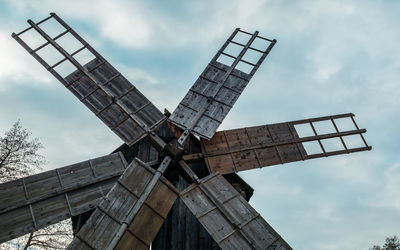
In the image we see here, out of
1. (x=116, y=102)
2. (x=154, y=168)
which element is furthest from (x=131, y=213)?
(x=116, y=102)

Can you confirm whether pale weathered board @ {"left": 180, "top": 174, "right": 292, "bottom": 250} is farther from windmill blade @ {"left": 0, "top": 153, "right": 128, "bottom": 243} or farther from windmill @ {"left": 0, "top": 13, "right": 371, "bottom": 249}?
windmill blade @ {"left": 0, "top": 153, "right": 128, "bottom": 243}

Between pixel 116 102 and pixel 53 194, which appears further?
pixel 116 102

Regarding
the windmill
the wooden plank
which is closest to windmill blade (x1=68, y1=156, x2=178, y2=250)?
the windmill

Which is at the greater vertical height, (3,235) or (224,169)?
(224,169)

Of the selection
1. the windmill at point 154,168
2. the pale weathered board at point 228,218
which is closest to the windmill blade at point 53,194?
the windmill at point 154,168

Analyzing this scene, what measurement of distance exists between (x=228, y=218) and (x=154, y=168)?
88.2 inches

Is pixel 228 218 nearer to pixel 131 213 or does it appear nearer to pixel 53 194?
pixel 131 213

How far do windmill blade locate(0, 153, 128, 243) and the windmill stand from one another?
2 centimetres

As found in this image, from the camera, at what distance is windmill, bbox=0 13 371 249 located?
5.97 metres

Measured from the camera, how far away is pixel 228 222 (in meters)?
6.45

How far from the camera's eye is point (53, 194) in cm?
653

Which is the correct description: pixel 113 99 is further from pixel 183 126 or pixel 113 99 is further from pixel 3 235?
pixel 3 235

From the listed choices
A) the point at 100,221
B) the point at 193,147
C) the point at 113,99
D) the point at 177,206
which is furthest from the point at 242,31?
the point at 100,221

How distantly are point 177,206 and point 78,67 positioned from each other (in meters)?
4.75
